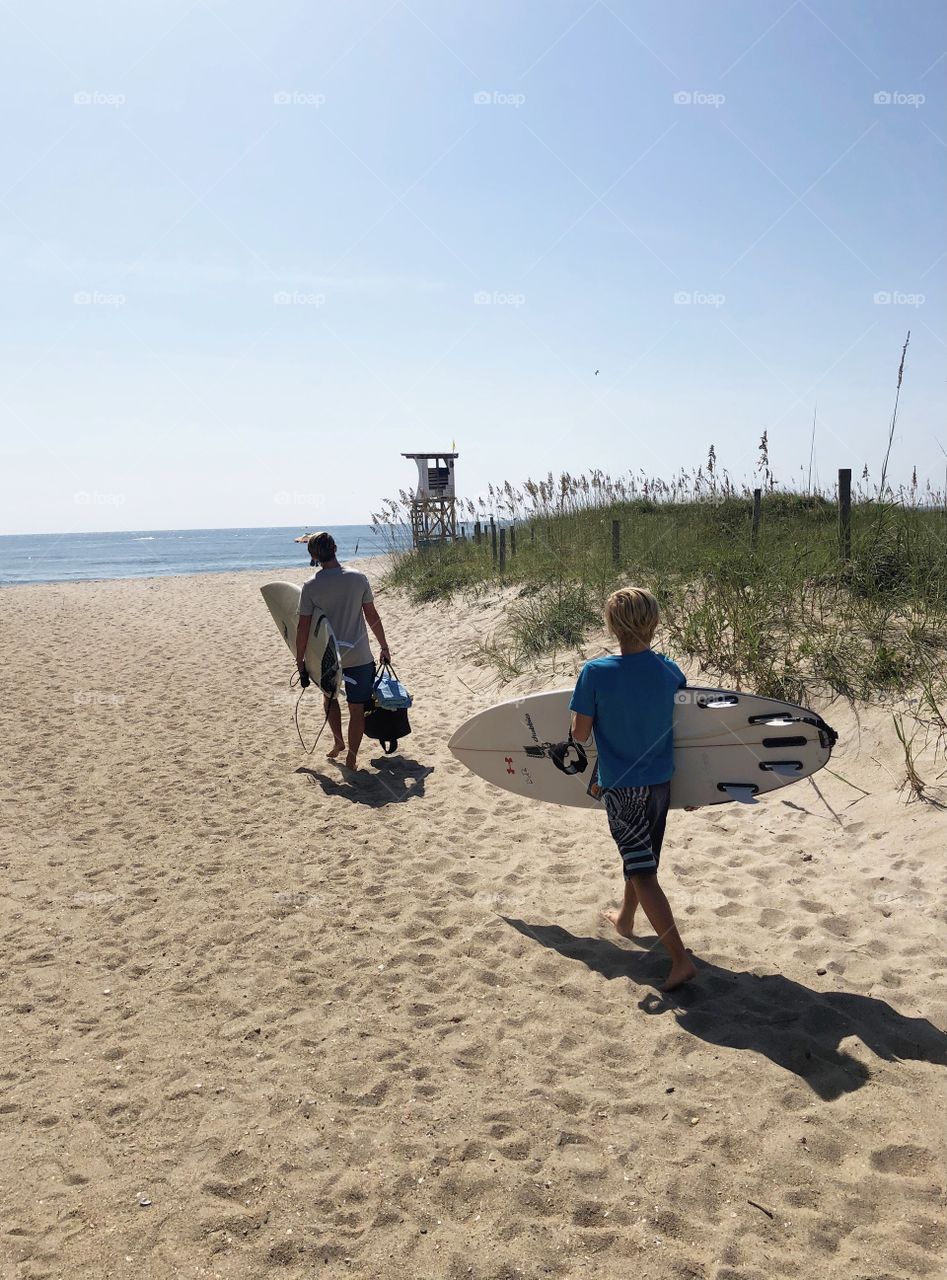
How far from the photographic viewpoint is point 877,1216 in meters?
2.14

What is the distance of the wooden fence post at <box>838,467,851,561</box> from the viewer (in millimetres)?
7082

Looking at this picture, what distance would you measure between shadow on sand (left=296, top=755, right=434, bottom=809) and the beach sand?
0.22 ft

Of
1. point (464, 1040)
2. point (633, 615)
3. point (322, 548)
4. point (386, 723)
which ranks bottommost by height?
point (464, 1040)

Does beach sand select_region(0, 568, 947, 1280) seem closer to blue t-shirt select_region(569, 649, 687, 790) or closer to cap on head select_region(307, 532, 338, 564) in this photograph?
blue t-shirt select_region(569, 649, 687, 790)

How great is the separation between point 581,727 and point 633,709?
0.21 metres

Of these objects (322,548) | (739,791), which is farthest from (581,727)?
(322,548)

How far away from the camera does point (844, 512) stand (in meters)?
7.42

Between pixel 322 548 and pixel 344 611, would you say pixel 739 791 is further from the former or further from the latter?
pixel 322 548

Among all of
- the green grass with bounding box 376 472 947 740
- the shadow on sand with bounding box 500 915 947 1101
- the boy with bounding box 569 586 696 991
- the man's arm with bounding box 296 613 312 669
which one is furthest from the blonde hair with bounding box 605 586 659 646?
the man's arm with bounding box 296 613 312 669

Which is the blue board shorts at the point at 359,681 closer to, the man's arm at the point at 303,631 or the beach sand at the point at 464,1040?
the man's arm at the point at 303,631

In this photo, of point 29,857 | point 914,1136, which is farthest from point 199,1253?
point 29,857

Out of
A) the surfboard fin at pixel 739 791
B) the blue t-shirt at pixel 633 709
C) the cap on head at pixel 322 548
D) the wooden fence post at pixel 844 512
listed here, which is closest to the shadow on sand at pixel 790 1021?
the surfboard fin at pixel 739 791

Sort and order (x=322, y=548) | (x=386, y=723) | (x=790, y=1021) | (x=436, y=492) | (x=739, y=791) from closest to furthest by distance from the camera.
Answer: (x=790, y=1021), (x=739, y=791), (x=322, y=548), (x=386, y=723), (x=436, y=492)

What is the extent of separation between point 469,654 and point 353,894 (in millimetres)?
6036
